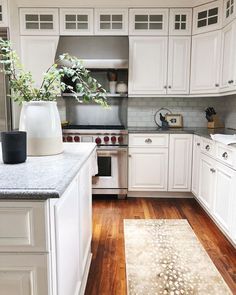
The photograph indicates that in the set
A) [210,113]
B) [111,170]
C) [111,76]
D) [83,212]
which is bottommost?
[111,170]

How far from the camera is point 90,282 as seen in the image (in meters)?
1.91

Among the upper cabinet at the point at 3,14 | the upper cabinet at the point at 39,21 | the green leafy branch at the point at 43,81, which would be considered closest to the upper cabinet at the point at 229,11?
the upper cabinet at the point at 39,21

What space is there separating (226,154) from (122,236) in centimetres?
121

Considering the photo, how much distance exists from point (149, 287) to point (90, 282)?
15.9 inches

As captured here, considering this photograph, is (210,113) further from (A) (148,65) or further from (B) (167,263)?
(B) (167,263)

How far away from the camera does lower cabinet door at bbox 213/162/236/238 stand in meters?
2.32

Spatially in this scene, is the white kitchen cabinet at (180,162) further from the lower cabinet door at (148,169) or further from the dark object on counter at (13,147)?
the dark object on counter at (13,147)

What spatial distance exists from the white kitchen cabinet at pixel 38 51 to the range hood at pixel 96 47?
0.09m

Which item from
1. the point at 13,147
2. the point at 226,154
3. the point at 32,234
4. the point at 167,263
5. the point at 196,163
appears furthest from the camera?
the point at 196,163

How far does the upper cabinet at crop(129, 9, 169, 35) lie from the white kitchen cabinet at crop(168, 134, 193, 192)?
53.9 inches

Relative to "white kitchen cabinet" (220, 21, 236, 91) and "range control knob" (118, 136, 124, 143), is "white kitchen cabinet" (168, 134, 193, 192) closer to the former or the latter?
"range control knob" (118, 136, 124, 143)

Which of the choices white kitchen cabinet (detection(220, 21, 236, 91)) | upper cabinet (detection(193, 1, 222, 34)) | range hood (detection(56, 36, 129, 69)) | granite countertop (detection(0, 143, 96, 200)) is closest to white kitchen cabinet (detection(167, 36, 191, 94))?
upper cabinet (detection(193, 1, 222, 34))

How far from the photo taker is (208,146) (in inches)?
117

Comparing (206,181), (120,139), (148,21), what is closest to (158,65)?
(148,21)
